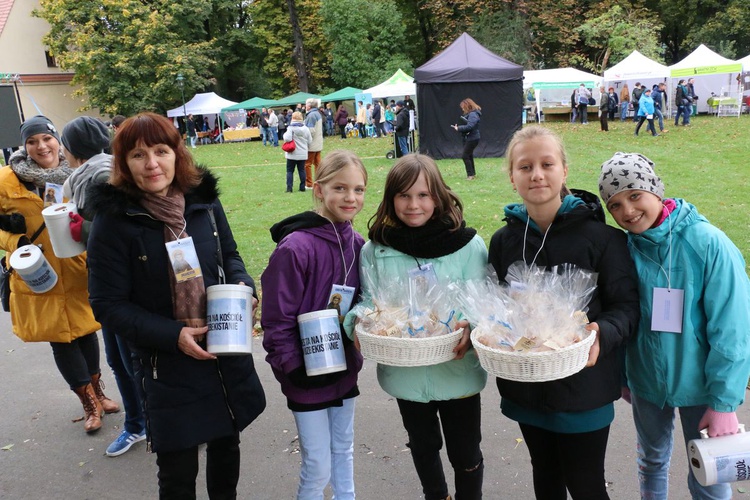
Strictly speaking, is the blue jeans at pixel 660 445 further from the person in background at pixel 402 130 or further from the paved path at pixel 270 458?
the person in background at pixel 402 130

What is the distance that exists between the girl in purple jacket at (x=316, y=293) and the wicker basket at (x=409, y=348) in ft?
1.21

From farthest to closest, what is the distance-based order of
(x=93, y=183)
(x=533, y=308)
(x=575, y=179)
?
1. (x=575, y=179)
2. (x=93, y=183)
3. (x=533, y=308)

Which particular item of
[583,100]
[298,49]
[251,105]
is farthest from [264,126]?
[583,100]

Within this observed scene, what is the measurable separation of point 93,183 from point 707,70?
2702 centimetres

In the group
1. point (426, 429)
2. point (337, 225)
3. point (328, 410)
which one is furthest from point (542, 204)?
point (328, 410)

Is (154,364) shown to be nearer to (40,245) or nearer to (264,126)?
(40,245)

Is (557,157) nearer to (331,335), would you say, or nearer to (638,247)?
(638,247)

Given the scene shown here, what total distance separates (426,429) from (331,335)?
0.69m

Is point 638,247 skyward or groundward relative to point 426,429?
skyward

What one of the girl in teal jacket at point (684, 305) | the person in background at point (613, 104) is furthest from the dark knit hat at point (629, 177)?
the person in background at point (613, 104)

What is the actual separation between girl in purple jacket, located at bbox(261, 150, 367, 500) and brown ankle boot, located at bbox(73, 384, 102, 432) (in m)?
1.99

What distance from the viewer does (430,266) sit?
254cm

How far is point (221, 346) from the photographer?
240 cm

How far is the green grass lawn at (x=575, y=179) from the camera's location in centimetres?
855
